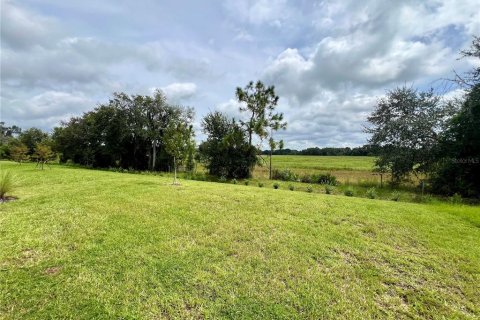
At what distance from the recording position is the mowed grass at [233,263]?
356 centimetres

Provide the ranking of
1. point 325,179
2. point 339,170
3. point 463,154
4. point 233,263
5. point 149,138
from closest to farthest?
point 233,263, point 463,154, point 325,179, point 149,138, point 339,170

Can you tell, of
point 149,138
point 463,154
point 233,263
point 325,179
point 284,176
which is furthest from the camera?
point 149,138

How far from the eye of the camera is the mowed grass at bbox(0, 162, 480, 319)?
3.56 metres

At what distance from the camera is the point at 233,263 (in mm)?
4566

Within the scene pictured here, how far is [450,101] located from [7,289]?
832 inches

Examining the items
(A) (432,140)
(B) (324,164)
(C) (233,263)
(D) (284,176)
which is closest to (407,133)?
(A) (432,140)

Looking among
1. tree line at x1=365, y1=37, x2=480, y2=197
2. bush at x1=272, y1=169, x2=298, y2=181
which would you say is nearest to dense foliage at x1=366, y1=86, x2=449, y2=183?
tree line at x1=365, y1=37, x2=480, y2=197

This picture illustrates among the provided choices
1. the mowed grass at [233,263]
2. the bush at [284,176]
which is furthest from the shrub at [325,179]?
the mowed grass at [233,263]

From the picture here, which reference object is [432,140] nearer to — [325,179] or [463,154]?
[463,154]


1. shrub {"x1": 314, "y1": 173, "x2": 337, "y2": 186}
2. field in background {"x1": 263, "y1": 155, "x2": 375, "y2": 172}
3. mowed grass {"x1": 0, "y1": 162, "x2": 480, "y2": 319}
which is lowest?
mowed grass {"x1": 0, "y1": 162, "x2": 480, "y2": 319}

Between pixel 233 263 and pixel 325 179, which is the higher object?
pixel 325 179

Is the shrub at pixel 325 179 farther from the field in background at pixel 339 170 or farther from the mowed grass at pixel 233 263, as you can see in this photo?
the mowed grass at pixel 233 263

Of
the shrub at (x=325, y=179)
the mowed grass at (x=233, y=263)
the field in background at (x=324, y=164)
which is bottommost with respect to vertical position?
the mowed grass at (x=233, y=263)

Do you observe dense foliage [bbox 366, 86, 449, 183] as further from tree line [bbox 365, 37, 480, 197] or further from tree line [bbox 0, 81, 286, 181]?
tree line [bbox 0, 81, 286, 181]
